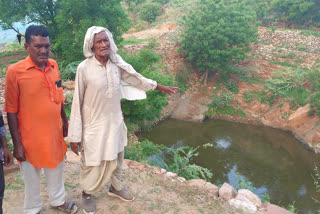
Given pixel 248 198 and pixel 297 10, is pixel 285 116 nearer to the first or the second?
pixel 297 10

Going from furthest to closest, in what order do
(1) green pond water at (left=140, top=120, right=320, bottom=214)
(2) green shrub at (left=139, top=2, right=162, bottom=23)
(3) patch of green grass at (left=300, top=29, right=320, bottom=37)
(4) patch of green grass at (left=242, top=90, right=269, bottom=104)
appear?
(2) green shrub at (left=139, top=2, right=162, bottom=23) → (3) patch of green grass at (left=300, top=29, right=320, bottom=37) → (4) patch of green grass at (left=242, top=90, right=269, bottom=104) → (1) green pond water at (left=140, top=120, right=320, bottom=214)

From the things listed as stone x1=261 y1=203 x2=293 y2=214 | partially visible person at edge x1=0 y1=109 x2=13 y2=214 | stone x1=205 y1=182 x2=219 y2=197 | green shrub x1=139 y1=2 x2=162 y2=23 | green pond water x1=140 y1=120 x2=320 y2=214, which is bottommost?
green pond water x1=140 y1=120 x2=320 y2=214

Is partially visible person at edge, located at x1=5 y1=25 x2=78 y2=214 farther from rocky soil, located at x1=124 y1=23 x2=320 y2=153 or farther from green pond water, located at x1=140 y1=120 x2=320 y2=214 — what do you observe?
rocky soil, located at x1=124 y1=23 x2=320 y2=153

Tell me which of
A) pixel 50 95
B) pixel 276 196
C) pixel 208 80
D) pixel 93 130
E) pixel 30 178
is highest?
pixel 50 95

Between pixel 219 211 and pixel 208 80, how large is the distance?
11113 millimetres

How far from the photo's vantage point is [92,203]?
8.18 feet

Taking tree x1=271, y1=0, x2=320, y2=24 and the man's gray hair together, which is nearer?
the man's gray hair

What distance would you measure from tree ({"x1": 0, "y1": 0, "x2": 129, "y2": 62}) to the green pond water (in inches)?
172

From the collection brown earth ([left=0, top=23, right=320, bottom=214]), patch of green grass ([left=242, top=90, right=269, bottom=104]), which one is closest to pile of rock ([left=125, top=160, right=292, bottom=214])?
brown earth ([left=0, top=23, right=320, bottom=214])

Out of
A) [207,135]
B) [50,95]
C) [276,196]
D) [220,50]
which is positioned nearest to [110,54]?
[50,95]

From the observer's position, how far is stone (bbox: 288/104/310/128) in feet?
35.2

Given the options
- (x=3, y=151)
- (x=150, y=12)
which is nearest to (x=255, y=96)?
(x=150, y=12)

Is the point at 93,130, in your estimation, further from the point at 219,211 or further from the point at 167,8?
the point at 167,8

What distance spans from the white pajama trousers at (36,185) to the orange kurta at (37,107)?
0.35ft
